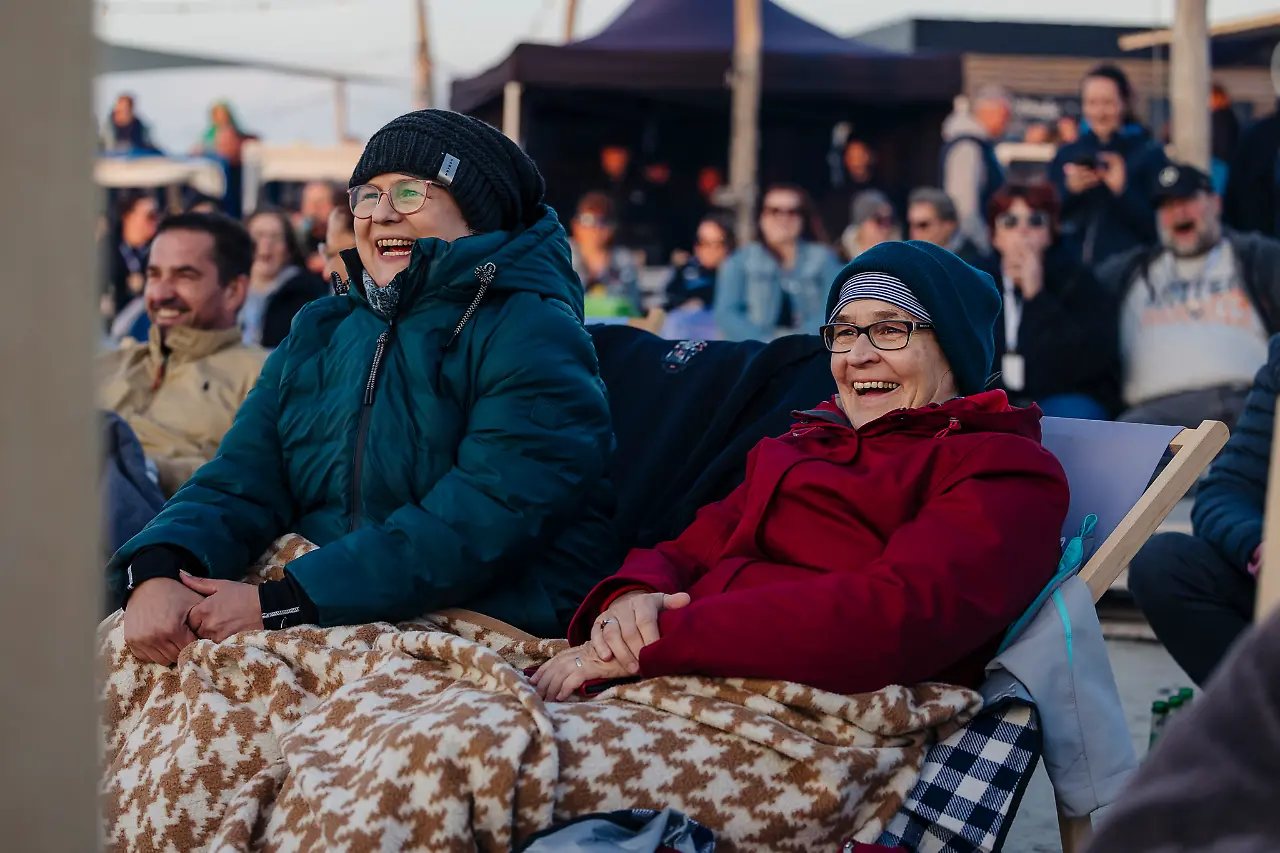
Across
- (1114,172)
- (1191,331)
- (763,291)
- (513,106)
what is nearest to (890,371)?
(1191,331)

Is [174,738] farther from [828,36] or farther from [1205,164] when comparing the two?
[828,36]

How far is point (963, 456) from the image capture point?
2.78 metres

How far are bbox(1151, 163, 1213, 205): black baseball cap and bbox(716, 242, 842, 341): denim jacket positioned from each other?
230cm

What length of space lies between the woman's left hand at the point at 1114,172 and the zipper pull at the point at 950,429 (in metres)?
5.68

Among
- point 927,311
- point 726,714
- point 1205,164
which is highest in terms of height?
point 1205,164

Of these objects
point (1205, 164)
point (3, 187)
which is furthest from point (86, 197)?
point (1205, 164)

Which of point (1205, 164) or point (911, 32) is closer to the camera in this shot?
point (1205, 164)

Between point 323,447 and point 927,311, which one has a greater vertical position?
point 927,311

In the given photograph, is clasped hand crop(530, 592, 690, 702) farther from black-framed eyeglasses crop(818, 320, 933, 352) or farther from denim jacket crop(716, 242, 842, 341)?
denim jacket crop(716, 242, 842, 341)

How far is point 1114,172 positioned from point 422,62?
377 inches

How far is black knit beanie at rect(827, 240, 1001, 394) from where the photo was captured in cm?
301

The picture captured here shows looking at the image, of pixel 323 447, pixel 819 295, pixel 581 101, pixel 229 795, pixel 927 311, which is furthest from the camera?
pixel 581 101

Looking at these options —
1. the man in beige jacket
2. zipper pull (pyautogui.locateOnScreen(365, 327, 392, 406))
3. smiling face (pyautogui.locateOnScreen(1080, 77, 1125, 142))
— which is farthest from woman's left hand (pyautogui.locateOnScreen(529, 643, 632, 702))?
smiling face (pyautogui.locateOnScreen(1080, 77, 1125, 142))

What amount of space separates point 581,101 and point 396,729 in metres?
11.6
